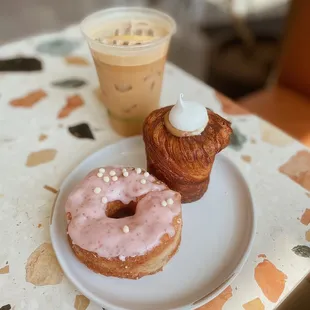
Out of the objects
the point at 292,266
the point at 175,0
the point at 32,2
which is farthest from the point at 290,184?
the point at 32,2

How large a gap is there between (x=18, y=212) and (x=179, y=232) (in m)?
0.29

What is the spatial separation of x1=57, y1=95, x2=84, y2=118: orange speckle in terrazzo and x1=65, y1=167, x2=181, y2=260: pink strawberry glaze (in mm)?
313

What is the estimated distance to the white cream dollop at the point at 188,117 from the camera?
0.69 m

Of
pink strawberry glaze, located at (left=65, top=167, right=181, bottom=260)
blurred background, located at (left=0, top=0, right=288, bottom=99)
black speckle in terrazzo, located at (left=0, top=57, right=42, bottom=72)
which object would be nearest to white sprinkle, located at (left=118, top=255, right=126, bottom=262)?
pink strawberry glaze, located at (left=65, top=167, right=181, bottom=260)

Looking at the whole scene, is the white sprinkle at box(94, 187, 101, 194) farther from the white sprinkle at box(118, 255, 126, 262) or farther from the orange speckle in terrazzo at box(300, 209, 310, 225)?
the orange speckle in terrazzo at box(300, 209, 310, 225)

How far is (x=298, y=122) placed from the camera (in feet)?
4.17

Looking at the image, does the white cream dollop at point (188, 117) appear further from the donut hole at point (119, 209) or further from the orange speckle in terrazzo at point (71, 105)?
the orange speckle in terrazzo at point (71, 105)

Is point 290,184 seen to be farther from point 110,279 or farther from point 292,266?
point 110,279

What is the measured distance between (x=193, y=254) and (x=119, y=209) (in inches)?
5.5

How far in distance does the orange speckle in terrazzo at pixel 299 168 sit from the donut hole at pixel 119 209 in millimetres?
325

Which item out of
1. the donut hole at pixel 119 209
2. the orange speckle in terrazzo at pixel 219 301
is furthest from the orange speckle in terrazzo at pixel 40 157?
the orange speckle in terrazzo at pixel 219 301

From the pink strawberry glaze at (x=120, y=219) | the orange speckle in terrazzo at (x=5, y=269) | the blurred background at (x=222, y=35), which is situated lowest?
the blurred background at (x=222, y=35)

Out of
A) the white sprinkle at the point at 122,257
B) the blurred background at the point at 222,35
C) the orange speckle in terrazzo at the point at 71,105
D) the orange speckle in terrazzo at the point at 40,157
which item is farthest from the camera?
the blurred background at the point at 222,35

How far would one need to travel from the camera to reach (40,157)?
863mm
